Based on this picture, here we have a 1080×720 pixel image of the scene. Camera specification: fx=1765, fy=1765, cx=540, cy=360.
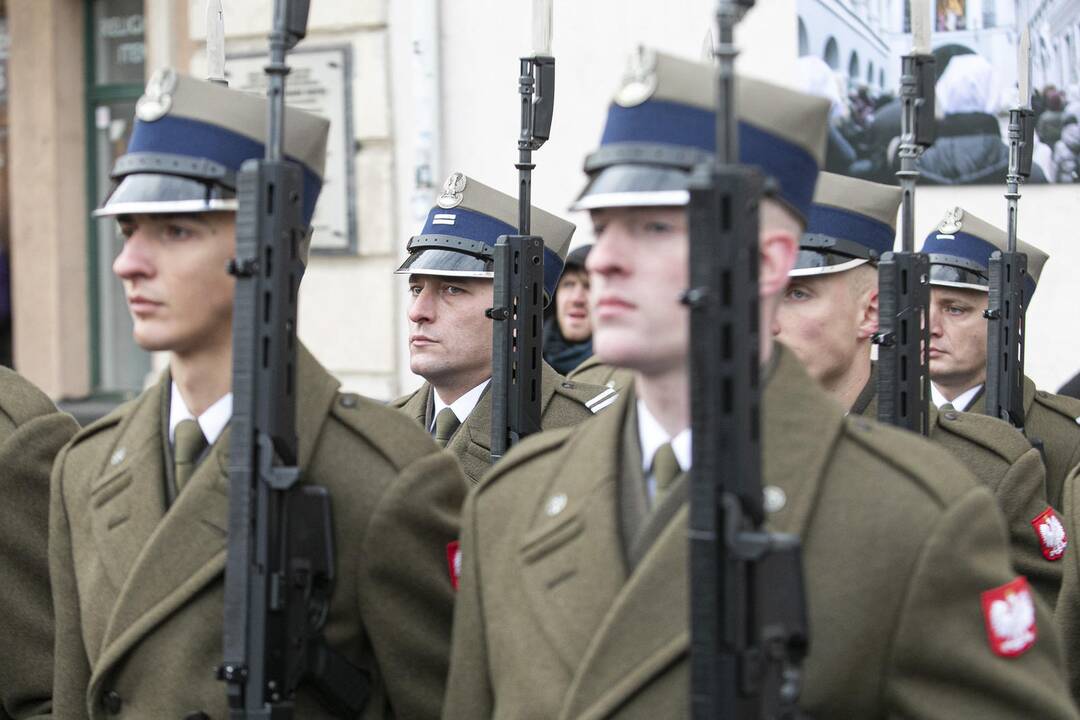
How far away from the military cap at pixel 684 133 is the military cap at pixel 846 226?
1858 millimetres

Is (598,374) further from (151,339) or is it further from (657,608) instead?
(657,608)

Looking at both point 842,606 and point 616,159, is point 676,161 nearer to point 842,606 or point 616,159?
point 616,159

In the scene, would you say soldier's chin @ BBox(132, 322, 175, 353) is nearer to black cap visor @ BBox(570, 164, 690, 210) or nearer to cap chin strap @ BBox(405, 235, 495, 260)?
black cap visor @ BBox(570, 164, 690, 210)

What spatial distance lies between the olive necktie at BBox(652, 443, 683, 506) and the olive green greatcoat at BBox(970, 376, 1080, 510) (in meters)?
3.14

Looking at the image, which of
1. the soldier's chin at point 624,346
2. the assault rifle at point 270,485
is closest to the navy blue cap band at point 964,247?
the assault rifle at point 270,485

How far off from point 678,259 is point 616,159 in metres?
0.22

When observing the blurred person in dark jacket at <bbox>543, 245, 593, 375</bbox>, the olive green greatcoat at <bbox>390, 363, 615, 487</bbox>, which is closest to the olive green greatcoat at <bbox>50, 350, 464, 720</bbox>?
the olive green greatcoat at <bbox>390, 363, 615, 487</bbox>

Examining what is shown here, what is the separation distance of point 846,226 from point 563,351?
3.12 metres

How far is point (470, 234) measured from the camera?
5.32 metres

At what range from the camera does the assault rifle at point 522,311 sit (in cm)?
462

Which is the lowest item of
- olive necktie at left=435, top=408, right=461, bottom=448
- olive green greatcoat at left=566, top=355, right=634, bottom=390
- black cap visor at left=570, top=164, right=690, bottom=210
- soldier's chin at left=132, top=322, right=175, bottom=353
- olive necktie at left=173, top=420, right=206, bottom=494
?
olive necktie at left=435, top=408, right=461, bottom=448

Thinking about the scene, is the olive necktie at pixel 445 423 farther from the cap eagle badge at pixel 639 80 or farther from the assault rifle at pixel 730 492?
the assault rifle at pixel 730 492

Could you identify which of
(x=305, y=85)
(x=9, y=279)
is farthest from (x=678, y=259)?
(x=9, y=279)

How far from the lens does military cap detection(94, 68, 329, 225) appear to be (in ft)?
10.7
